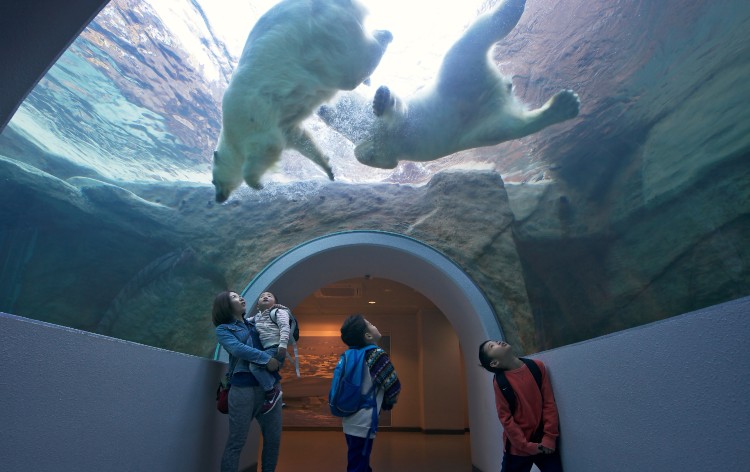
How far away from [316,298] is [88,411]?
703 cm

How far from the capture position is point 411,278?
5445 mm

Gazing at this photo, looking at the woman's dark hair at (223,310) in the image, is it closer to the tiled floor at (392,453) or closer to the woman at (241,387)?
the woman at (241,387)

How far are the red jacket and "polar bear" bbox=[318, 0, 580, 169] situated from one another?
2338mm

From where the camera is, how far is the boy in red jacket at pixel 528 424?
233 centimetres

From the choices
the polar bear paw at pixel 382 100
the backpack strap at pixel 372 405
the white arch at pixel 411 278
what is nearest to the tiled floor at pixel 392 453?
the white arch at pixel 411 278

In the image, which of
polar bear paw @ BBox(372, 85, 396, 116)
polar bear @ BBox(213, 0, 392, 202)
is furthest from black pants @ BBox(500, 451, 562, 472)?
polar bear @ BBox(213, 0, 392, 202)

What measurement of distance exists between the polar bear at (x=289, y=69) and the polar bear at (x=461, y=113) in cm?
57

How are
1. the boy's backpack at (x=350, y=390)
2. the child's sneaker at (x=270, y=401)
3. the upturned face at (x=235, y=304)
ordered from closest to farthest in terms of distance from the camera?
the boy's backpack at (x=350, y=390) → the child's sneaker at (x=270, y=401) → the upturned face at (x=235, y=304)

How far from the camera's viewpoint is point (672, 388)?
136 centimetres

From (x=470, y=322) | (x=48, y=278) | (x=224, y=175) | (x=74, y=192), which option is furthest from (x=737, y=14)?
(x=48, y=278)

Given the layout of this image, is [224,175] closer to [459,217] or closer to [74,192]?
[459,217]

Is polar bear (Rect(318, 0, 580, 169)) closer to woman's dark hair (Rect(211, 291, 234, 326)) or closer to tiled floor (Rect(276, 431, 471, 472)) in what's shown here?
woman's dark hair (Rect(211, 291, 234, 326))

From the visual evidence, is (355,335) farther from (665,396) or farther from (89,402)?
(665,396)

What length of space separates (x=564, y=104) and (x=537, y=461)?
2927mm
